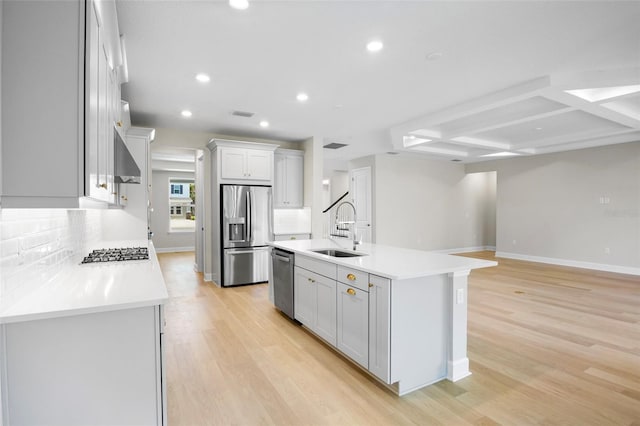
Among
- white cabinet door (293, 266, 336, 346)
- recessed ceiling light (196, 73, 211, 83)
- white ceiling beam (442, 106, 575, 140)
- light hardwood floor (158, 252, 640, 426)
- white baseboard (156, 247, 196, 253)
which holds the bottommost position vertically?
light hardwood floor (158, 252, 640, 426)

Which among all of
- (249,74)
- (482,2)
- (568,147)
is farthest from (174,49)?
(568,147)

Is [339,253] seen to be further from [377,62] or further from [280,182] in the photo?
[280,182]

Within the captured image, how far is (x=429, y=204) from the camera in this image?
919 centimetres

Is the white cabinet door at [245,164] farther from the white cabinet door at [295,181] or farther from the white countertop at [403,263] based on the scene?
the white countertop at [403,263]

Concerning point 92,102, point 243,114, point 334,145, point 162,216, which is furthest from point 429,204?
point 92,102

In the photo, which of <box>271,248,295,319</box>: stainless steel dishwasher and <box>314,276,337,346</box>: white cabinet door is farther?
<box>271,248,295,319</box>: stainless steel dishwasher

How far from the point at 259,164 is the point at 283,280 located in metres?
2.57

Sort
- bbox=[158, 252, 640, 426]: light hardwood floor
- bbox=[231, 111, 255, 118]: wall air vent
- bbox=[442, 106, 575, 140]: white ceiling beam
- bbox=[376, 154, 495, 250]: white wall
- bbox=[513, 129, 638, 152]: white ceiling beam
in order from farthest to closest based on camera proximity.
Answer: bbox=[376, 154, 495, 250]: white wall, bbox=[513, 129, 638, 152]: white ceiling beam, bbox=[231, 111, 255, 118]: wall air vent, bbox=[442, 106, 575, 140]: white ceiling beam, bbox=[158, 252, 640, 426]: light hardwood floor

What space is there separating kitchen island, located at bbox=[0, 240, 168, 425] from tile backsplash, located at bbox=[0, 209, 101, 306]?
73 mm

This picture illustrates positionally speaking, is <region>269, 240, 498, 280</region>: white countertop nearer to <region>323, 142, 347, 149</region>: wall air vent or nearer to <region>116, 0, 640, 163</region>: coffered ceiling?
<region>116, 0, 640, 163</region>: coffered ceiling

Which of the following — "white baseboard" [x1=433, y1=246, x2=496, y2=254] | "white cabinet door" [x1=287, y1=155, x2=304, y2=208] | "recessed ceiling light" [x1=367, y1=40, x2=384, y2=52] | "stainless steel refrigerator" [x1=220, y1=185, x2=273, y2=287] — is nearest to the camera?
"recessed ceiling light" [x1=367, y1=40, x2=384, y2=52]

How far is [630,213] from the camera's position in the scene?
647cm

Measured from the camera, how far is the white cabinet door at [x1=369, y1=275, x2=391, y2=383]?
2223mm

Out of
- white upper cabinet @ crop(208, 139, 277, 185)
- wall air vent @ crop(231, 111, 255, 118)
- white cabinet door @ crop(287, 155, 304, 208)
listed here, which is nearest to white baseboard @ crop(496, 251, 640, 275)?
white cabinet door @ crop(287, 155, 304, 208)
